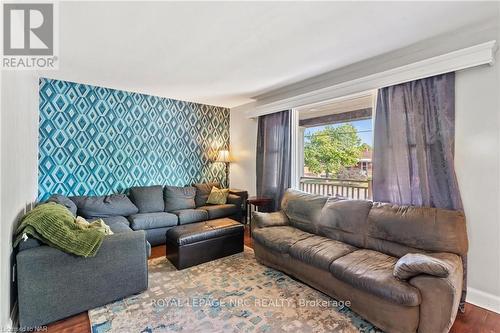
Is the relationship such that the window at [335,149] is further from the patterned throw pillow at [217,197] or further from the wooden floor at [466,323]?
the wooden floor at [466,323]

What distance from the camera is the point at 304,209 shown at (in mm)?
3102

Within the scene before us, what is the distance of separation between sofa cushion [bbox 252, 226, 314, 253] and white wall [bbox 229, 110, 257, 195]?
72.1 inches

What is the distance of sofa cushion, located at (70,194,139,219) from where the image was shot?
11.3 feet

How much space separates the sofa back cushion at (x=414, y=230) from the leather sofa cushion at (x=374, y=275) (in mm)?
156

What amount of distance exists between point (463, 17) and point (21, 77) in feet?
12.7

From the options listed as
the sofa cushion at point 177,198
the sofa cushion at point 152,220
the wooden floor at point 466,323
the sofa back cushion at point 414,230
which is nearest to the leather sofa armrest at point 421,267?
the sofa back cushion at point 414,230

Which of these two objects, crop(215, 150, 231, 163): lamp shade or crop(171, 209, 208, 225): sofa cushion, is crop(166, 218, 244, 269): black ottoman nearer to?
crop(171, 209, 208, 225): sofa cushion

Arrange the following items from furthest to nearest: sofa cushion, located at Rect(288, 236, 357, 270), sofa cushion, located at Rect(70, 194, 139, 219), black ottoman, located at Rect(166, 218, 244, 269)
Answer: sofa cushion, located at Rect(70, 194, 139, 219)
black ottoman, located at Rect(166, 218, 244, 269)
sofa cushion, located at Rect(288, 236, 357, 270)

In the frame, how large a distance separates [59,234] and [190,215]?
2144 millimetres

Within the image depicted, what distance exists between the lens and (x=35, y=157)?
3.19 m

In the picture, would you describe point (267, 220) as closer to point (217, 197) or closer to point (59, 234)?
point (217, 197)

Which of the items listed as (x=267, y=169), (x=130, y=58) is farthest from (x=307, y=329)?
(x=130, y=58)

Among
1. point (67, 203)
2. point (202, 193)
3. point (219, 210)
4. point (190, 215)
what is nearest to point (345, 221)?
point (219, 210)

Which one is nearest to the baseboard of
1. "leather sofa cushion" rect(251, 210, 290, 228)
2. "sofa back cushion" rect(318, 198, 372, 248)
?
"sofa back cushion" rect(318, 198, 372, 248)
